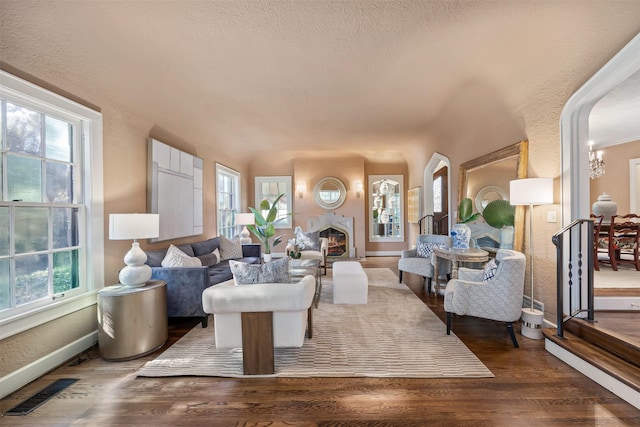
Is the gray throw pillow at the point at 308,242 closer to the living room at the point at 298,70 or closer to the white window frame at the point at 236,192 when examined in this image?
the white window frame at the point at 236,192

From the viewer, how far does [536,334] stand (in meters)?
2.66

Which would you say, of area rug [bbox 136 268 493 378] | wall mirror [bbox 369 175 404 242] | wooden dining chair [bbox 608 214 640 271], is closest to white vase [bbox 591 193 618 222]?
wooden dining chair [bbox 608 214 640 271]

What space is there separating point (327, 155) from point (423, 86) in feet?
13.4

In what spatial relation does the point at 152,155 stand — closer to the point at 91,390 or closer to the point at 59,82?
the point at 59,82

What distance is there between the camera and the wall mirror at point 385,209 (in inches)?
305

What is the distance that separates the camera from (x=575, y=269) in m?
Answer: 2.55

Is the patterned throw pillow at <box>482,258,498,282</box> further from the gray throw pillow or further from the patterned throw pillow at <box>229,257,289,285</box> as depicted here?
the gray throw pillow

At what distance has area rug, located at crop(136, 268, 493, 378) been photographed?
7.00 feet

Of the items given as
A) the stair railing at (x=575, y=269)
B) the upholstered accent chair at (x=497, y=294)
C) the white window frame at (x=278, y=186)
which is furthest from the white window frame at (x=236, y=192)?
the stair railing at (x=575, y=269)

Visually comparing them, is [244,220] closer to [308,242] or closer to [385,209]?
[308,242]

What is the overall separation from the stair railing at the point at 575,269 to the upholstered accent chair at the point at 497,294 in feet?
0.93

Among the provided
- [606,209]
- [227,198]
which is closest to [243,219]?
[227,198]

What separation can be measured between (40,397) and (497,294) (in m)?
3.80

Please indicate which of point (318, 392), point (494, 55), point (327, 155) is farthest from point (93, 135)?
point (327, 155)
